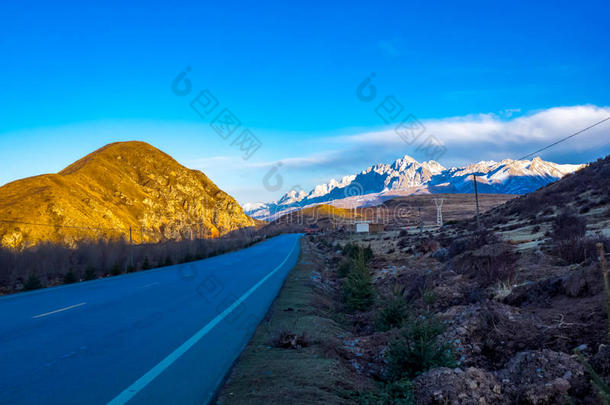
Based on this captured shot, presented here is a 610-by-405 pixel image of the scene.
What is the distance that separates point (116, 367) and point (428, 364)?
4287mm

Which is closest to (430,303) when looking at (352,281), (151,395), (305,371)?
(352,281)

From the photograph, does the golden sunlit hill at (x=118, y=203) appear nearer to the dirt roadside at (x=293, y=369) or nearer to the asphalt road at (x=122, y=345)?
the asphalt road at (x=122, y=345)

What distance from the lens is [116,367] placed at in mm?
6035

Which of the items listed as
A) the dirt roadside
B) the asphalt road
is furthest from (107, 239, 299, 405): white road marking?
the dirt roadside

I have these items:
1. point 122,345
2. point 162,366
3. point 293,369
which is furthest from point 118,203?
point 293,369

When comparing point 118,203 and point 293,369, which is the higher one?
point 118,203

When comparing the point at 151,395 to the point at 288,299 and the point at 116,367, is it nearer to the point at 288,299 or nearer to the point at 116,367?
the point at 116,367

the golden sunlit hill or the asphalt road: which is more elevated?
the golden sunlit hill

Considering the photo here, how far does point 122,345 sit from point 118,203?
73810 millimetres

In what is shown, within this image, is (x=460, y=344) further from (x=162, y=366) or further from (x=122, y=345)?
(x=122, y=345)

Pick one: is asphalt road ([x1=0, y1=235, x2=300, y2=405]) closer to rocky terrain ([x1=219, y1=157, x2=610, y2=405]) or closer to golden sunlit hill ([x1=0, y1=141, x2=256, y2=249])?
rocky terrain ([x1=219, y1=157, x2=610, y2=405])

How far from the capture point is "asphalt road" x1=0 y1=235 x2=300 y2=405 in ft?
16.8

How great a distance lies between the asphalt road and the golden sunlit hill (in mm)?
18400

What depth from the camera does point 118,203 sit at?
246ft
